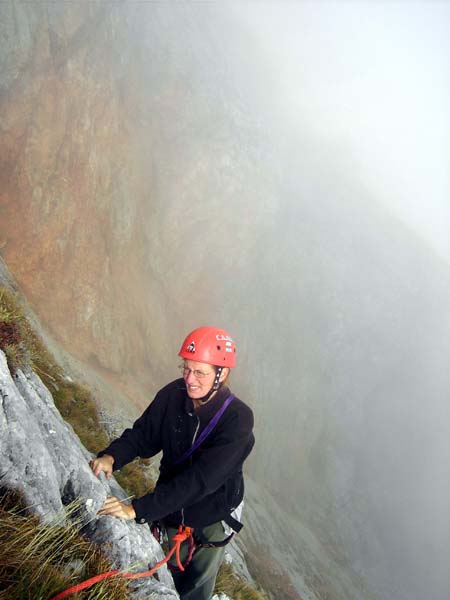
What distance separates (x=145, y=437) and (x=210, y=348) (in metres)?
1.32

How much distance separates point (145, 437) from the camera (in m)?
4.43

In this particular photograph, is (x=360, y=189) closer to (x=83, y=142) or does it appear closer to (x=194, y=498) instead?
(x=83, y=142)

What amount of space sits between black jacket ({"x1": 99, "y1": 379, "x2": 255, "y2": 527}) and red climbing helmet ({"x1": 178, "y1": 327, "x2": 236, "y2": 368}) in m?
0.35

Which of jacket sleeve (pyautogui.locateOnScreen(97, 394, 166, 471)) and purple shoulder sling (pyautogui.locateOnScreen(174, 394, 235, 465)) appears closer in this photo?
purple shoulder sling (pyautogui.locateOnScreen(174, 394, 235, 465))

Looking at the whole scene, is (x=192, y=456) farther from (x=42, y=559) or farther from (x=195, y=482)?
(x=42, y=559)

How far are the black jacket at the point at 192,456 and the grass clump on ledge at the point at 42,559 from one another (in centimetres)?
61

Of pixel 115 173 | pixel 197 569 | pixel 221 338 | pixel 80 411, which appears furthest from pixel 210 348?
pixel 115 173

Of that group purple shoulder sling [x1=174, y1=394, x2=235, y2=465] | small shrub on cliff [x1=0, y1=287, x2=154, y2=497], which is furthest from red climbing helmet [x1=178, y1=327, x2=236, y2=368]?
small shrub on cliff [x1=0, y1=287, x2=154, y2=497]

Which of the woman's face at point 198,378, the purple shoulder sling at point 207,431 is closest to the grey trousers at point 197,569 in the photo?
the purple shoulder sling at point 207,431

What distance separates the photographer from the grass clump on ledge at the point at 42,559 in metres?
2.43

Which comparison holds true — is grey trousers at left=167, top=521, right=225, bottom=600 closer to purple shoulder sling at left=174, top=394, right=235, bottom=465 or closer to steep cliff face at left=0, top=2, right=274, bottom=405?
purple shoulder sling at left=174, top=394, right=235, bottom=465

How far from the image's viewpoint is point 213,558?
15.5ft

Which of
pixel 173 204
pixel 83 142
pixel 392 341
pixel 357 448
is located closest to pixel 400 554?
pixel 357 448

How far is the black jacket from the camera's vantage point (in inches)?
141
